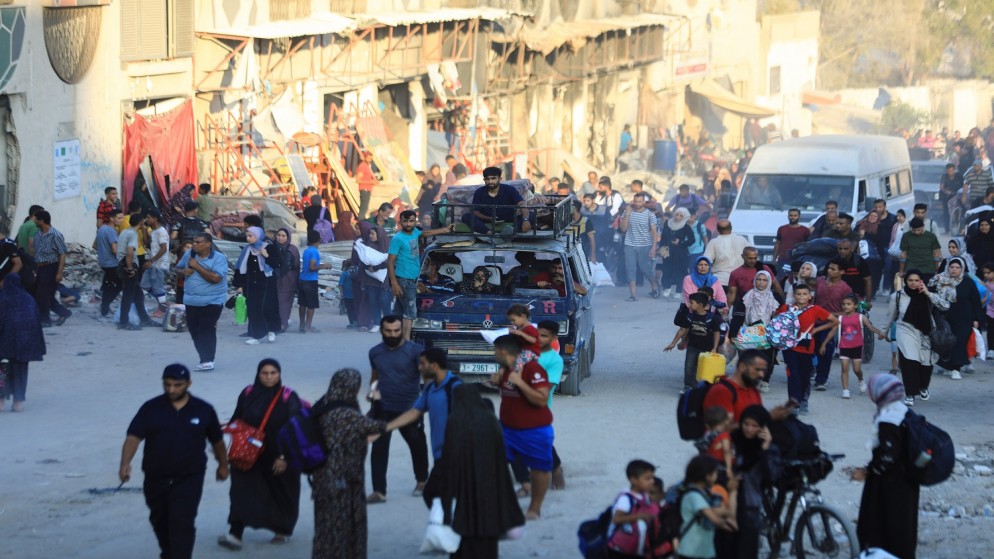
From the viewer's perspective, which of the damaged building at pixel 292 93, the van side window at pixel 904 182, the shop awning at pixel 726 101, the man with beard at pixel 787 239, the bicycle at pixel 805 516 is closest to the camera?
the bicycle at pixel 805 516

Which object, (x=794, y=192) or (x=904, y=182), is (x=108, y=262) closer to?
(x=794, y=192)

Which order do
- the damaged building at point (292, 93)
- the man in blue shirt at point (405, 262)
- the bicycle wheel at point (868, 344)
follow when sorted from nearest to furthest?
the man in blue shirt at point (405, 262), the bicycle wheel at point (868, 344), the damaged building at point (292, 93)

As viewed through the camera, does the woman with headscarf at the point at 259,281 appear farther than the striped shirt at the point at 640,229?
No

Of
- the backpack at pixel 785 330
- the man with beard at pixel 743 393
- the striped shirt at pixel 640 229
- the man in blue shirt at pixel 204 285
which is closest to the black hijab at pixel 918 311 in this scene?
the backpack at pixel 785 330

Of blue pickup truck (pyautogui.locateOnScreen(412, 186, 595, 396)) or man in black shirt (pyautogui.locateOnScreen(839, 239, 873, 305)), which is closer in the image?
blue pickup truck (pyautogui.locateOnScreen(412, 186, 595, 396))

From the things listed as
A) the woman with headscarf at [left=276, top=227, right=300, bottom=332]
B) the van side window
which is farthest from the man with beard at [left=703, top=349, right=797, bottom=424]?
the van side window

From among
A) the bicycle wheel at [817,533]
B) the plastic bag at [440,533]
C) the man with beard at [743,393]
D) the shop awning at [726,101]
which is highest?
the shop awning at [726,101]

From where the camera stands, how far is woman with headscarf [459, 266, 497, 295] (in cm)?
1458

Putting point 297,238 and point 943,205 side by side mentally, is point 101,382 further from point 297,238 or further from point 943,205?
point 943,205

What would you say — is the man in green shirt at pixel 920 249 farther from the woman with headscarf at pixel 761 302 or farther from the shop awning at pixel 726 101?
the shop awning at pixel 726 101

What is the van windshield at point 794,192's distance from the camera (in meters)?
24.9

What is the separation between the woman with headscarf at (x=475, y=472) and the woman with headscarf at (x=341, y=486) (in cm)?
59

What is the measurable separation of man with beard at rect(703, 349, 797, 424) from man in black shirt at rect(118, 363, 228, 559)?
119 inches

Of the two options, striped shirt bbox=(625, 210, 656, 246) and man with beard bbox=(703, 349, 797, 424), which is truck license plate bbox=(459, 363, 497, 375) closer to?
man with beard bbox=(703, 349, 797, 424)
